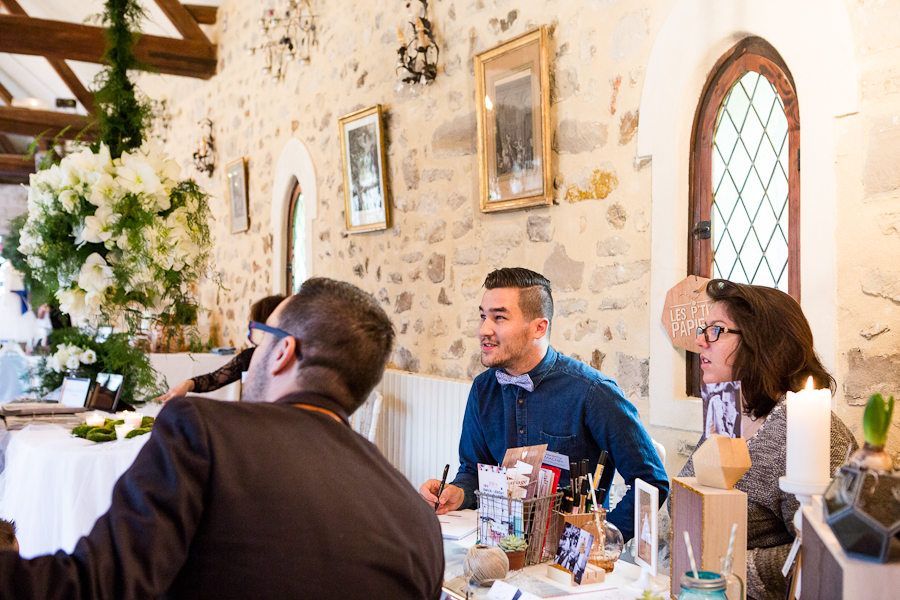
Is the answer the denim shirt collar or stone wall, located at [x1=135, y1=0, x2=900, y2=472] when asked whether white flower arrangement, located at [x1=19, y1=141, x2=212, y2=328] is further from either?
stone wall, located at [x1=135, y1=0, x2=900, y2=472]

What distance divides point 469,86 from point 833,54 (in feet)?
6.37

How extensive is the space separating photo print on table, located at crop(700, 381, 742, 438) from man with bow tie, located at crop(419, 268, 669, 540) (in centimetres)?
34

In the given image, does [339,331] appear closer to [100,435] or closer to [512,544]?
[512,544]

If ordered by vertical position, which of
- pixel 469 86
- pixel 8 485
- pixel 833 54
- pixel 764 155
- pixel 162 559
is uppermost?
pixel 469 86

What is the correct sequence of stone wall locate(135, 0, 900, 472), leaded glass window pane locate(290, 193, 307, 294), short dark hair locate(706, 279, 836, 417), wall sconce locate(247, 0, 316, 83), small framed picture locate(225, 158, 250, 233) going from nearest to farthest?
1. short dark hair locate(706, 279, 836, 417)
2. stone wall locate(135, 0, 900, 472)
3. wall sconce locate(247, 0, 316, 83)
4. leaded glass window pane locate(290, 193, 307, 294)
5. small framed picture locate(225, 158, 250, 233)

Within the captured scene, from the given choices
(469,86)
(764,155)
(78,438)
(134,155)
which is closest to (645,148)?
(764,155)

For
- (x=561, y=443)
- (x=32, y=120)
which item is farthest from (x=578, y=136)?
(x=32, y=120)

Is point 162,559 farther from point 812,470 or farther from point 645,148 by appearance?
point 645,148

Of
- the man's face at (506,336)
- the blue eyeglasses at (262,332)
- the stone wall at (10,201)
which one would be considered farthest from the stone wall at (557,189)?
the stone wall at (10,201)

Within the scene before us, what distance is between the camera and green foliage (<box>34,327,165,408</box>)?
117 inches

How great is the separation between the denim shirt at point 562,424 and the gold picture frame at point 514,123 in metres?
1.04

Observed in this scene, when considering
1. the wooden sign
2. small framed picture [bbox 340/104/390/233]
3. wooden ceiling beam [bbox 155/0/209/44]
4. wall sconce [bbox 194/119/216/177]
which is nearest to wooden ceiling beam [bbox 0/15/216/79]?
wooden ceiling beam [bbox 155/0/209/44]

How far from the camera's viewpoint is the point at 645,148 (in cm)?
278

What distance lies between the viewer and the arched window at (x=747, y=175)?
2398 mm
